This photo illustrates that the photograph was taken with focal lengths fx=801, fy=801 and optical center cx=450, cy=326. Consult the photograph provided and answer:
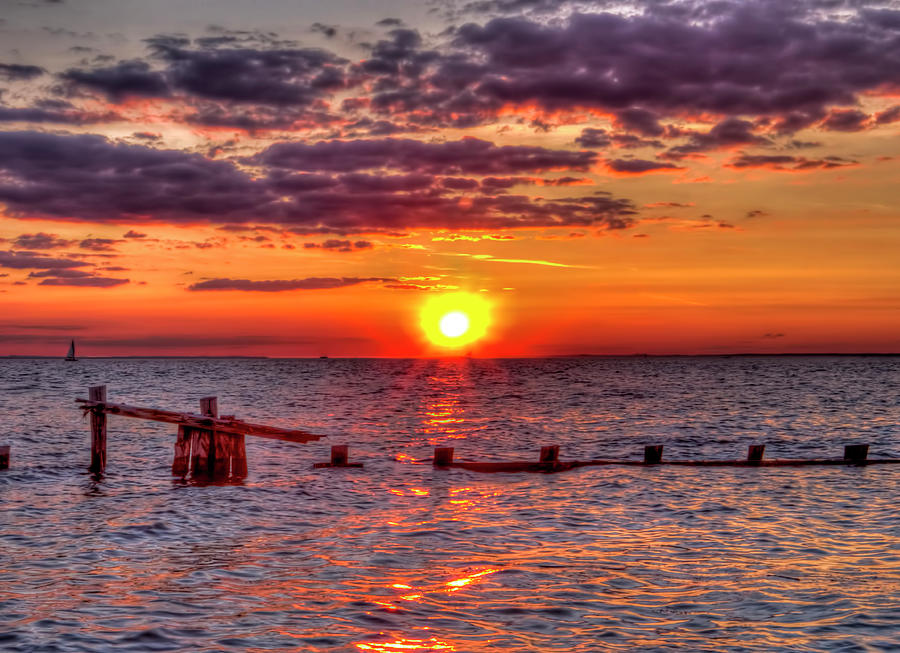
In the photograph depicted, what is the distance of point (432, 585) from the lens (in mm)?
12195

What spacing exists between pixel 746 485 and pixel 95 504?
17469 millimetres

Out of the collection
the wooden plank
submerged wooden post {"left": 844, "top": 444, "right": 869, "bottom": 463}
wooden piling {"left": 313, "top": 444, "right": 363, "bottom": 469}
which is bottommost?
wooden piling {"left": 313, "top": 444, "right": 363, "bottom": 469}

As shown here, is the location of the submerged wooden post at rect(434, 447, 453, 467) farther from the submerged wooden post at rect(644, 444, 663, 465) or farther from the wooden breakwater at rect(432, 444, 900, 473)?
the submerged wooden post at rect(644, 444, 663, 465)

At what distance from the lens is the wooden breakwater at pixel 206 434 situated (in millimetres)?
22781

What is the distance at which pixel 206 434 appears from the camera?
23.6 meters

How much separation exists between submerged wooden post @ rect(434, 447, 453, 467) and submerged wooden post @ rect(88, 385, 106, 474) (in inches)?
417

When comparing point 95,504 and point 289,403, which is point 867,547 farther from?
point 289,403

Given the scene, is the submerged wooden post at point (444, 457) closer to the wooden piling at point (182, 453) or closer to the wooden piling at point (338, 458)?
the wooden piling at point (338, 458)

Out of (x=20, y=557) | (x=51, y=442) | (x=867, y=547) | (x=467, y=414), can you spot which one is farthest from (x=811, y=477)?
(x=467, y=414)

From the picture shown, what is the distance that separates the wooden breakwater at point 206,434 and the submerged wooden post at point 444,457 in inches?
221

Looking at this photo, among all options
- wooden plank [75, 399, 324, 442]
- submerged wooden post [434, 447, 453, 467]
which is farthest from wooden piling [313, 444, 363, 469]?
wooden plank [75, 399, 324, 442]

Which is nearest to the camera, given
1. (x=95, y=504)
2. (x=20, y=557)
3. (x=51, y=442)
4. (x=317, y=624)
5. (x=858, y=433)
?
(x=317, y=624)

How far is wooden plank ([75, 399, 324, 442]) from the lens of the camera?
73.8 ft

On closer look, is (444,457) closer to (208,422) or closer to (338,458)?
(338,458)
